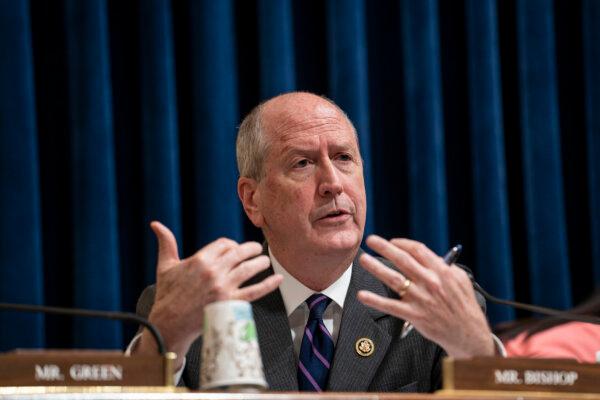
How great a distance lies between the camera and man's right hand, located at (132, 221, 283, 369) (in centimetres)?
176

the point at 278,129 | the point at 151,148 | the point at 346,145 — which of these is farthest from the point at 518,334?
the point at 151,148

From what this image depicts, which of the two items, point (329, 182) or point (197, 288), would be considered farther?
point (329, 182)

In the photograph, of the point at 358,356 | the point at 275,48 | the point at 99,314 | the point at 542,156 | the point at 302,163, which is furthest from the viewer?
the point at 542,156

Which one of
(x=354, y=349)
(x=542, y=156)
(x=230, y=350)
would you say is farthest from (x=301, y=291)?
(x=542, y=156)

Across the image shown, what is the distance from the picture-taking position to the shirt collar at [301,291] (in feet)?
7.59

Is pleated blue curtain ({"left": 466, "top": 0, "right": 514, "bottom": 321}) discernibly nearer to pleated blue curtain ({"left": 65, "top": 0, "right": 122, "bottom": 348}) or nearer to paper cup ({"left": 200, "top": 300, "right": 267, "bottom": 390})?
pleated blue curtain ({"left": 65, "top": 0, "right": 122, "bottom": 348})

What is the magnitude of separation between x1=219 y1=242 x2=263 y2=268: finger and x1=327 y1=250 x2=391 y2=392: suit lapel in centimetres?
42

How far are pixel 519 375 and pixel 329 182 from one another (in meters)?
0.91

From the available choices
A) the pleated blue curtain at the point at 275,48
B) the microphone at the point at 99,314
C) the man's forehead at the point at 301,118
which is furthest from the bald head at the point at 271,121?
the microphone at the point at 99,314

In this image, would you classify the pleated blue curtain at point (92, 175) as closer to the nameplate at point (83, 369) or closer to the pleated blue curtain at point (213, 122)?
the pleated blue curtain at point (213, 122)

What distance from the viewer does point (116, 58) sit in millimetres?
3137

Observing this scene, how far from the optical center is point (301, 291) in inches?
92.4

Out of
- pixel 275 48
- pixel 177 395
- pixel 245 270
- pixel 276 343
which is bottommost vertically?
pixel 276 343

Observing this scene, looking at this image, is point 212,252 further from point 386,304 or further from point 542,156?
point 542,156
